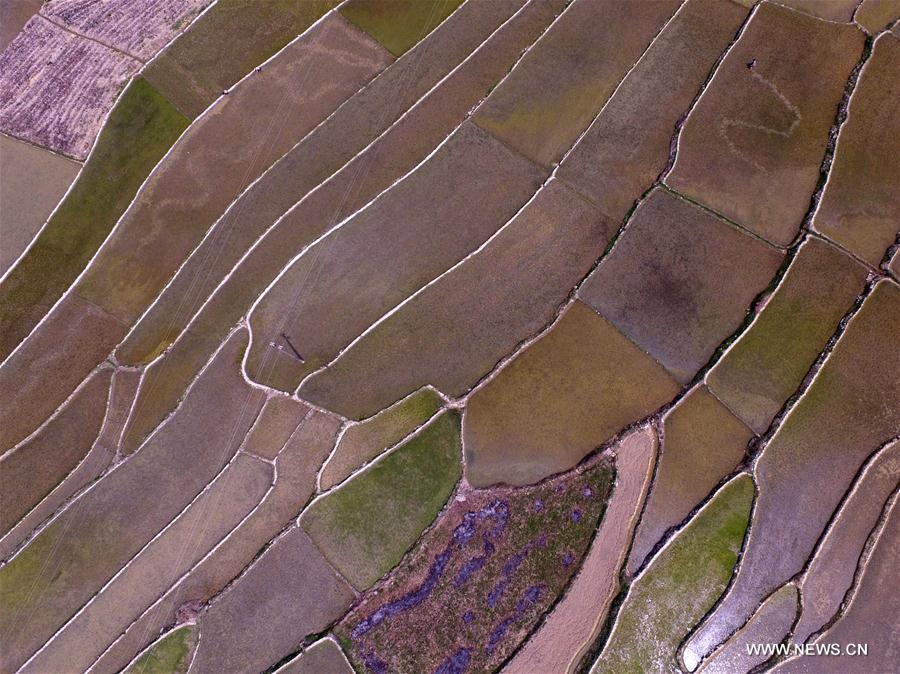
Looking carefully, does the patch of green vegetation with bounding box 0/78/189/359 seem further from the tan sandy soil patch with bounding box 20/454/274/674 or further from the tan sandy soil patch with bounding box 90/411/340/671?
the tan sandy soil patch with bounding box 90/411/340/671

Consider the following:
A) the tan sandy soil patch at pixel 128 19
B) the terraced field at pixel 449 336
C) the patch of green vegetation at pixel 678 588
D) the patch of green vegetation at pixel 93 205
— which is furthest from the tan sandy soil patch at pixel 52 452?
the patch of green vegetation at pixel 678 588

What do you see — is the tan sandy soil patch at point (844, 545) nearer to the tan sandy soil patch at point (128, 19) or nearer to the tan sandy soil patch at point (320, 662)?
the tan sandy soil patch at point (320, 662)

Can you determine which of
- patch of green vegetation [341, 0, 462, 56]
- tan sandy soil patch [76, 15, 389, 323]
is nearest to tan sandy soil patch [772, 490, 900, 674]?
patch of green vegetation [341, 0, 462, 56]

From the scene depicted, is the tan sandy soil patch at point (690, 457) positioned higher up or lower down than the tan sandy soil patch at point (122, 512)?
lower down

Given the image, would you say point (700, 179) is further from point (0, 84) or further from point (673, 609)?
point (0, 84)

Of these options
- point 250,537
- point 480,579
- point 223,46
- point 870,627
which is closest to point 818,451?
point 870,627

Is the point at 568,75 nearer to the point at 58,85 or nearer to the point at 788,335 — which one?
the point at 788,335
